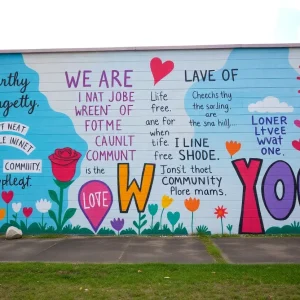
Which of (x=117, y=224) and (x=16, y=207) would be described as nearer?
(x=117, y=224)

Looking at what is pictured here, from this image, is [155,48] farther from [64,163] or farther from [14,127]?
[14,127]

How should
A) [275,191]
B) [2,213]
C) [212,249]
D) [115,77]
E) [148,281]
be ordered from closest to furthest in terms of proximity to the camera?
[148,281]
[212,249]
[275,191]
[2,213]
[115,77]

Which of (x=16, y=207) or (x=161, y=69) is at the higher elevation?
(x=161, y=69)

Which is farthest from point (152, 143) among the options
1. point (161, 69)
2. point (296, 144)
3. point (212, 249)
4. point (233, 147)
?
point (296, 144)

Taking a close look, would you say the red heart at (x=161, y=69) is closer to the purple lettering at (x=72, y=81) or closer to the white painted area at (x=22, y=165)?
the purple lettering at (x=72, y=81)

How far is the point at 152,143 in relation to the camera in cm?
1136

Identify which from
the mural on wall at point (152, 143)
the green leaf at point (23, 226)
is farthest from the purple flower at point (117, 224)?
the green leaf at point (23, 226)

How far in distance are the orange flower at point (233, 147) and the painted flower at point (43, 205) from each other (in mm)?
5162

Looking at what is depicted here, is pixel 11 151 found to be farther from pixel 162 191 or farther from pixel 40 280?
pixel 40 280

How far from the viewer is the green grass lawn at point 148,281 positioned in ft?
18.8

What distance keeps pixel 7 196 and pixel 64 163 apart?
6.07ft

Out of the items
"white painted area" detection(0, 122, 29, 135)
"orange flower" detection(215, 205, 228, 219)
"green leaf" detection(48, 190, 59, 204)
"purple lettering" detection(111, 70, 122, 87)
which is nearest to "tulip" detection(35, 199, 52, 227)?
"green leaf" detection(48, 190, 59, 204)

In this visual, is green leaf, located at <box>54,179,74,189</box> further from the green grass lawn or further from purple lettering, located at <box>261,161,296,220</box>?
purple lettering, located at <box>261,161,296,220</box>

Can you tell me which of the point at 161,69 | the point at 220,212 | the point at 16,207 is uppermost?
the point at 161,69
